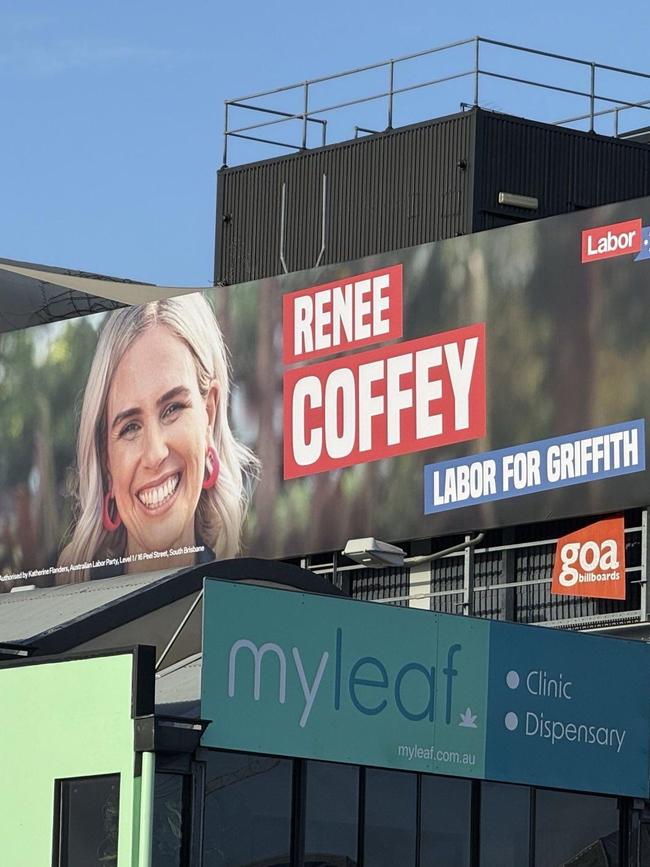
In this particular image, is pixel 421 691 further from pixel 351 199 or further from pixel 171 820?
pixel 351 199

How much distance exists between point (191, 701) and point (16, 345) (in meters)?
24.0

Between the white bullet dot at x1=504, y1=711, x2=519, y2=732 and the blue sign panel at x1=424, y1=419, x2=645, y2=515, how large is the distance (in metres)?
10.3

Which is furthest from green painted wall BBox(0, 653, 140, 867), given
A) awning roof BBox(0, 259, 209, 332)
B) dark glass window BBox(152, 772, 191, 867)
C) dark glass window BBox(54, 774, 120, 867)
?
awning roof BBox(0, 259, 209, 332)

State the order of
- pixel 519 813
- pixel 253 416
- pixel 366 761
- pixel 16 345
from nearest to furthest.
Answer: pixel 366 761 < pixel 519 813 < pixel 253 416 < pixel 16 345

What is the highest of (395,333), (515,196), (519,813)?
(515,196)

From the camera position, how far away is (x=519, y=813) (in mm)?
28766

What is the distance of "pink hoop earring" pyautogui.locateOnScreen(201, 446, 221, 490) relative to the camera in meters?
45.0

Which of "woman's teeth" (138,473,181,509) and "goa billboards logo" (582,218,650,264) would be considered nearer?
"goa billboards logo" (582,218,650,264)

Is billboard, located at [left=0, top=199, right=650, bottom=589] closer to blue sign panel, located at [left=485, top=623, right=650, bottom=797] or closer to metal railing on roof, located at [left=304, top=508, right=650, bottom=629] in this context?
metal railing on roof, located at [left=304, top=508, right=650, bottom=629]

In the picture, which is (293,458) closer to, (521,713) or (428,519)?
(428,519)

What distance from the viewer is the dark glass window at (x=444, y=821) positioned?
90.8ft

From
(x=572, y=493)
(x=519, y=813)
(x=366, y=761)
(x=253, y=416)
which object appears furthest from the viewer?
(x=253, y=416)

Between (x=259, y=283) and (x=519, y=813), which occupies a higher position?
(x=259, y=283)

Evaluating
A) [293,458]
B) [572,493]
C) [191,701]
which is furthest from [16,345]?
[191,701]
